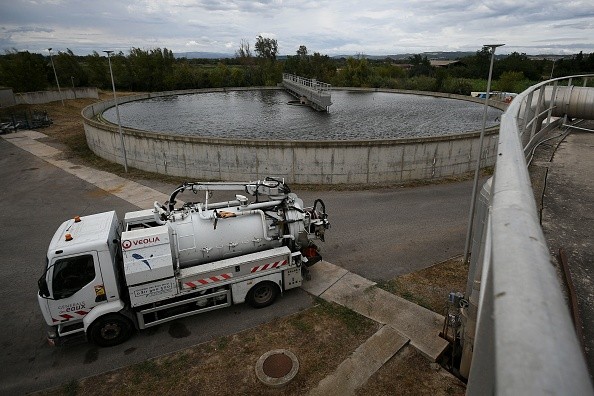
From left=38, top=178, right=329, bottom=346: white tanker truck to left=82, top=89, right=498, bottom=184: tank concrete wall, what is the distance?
8.77 metres

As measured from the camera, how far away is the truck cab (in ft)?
27.6

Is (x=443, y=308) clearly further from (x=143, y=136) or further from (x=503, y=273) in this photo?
(x=143, y=136)

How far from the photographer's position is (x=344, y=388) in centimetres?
744

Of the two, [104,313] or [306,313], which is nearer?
[104,313]

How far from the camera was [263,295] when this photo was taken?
1030cm

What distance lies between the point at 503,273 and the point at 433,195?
1816 centimetres

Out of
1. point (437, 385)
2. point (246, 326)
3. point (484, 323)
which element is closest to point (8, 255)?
point (246, 326)

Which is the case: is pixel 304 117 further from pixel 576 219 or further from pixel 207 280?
pixel 576 219

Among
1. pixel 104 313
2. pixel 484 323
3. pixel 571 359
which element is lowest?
pixel 104 313

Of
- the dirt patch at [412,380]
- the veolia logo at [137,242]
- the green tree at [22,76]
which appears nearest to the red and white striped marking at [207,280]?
the veolia logo at [137,242]

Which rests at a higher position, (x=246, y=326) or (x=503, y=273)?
(x=503, y=273)

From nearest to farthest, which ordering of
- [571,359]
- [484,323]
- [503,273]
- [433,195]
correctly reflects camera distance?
[571,359]
[503,273]
[484,323]
[433,195]

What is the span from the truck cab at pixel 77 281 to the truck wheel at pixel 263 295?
329cm

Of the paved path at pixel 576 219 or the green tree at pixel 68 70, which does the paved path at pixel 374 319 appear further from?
the green tree at pixel 68 70
